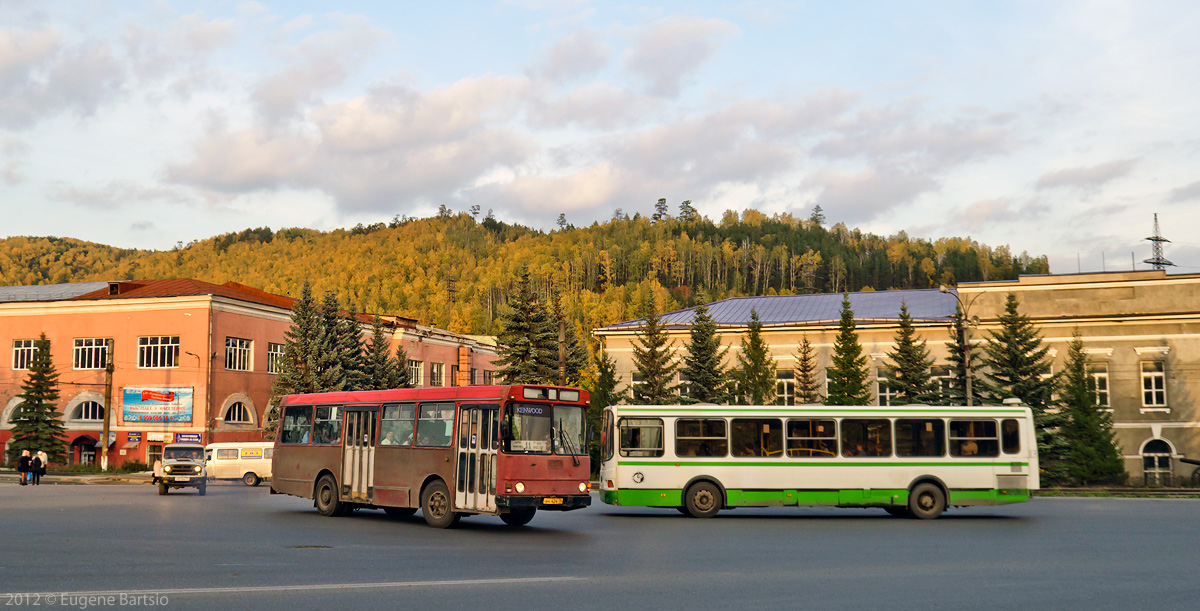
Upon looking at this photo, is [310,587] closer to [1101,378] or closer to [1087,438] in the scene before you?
[1087,438]

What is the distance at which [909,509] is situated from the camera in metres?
22.4

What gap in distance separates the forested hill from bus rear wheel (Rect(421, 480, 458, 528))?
408ft

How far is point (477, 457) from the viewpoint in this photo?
17906 mm

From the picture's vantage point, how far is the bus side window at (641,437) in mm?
22562

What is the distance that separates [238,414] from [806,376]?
107ft

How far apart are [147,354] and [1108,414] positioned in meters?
50.2

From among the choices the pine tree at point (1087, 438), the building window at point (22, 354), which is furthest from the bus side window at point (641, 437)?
the building window at point (22, 354)

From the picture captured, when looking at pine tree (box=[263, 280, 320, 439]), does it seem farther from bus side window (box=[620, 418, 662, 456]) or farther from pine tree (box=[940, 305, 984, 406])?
bus side window (box=[620, 418, 662, 456])

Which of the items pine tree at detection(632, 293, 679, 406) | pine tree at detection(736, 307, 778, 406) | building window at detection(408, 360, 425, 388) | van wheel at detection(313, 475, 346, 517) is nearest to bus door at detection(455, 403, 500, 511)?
van wheel at detection(313, 475, 346, 517)

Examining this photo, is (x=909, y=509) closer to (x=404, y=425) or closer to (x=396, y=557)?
(x=404, y=425)

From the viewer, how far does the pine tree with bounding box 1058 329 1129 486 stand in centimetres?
3878

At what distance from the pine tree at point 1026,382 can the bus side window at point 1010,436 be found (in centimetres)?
1730

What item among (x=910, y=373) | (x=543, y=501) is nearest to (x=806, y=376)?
(x=910, y=373)

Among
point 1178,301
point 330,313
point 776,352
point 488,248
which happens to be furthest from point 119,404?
point 488,248
